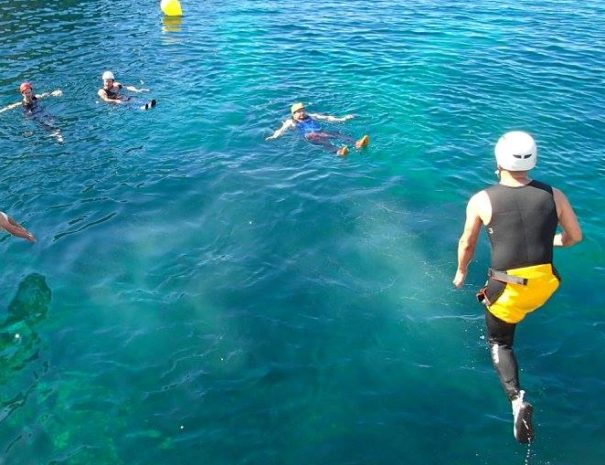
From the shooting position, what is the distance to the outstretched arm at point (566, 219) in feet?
19.7

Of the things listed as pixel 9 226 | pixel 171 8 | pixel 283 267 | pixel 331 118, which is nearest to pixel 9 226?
pixel 9 226

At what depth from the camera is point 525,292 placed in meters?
6.29

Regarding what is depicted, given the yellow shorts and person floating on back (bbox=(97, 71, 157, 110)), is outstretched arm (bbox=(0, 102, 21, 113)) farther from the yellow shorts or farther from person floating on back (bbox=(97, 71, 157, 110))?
the yellow shorts

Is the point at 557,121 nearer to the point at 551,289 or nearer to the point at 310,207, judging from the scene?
the point at 310,207

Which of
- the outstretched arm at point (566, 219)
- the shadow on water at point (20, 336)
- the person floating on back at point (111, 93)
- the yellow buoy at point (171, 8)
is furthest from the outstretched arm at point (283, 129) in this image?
the yellow buoy at point (171, 8)

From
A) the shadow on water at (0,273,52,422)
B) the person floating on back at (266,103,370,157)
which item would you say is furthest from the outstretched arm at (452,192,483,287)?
the person floating on back at (266,103,370,157)

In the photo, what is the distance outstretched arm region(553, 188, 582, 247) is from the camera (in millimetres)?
6004

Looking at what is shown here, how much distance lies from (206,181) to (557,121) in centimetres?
1039

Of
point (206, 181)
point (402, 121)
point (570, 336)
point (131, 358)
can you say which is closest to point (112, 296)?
point (131, 358)

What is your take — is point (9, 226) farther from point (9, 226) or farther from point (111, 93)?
point (111, 93)

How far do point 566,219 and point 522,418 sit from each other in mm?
2525

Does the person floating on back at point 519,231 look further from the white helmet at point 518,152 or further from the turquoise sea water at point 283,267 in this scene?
the turquoise sea water at point 283,267

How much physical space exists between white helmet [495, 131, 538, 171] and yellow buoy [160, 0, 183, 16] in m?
Result: 24.7

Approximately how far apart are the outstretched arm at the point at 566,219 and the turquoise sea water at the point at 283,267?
275 centimetres
